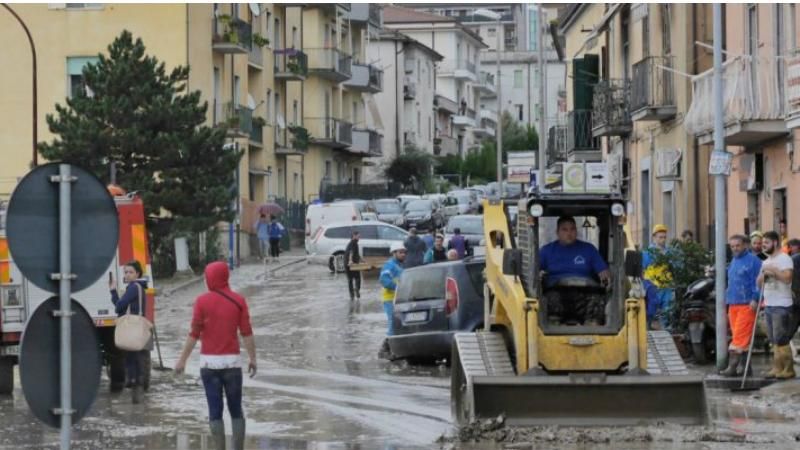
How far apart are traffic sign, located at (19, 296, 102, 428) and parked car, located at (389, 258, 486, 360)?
1401 cm

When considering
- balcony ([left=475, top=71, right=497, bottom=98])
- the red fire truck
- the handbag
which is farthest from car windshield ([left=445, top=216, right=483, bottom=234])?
balcony ([left=475, top=71, right=497, bottom=98])

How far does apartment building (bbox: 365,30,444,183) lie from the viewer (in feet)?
323

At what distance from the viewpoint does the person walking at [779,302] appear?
1970 cm

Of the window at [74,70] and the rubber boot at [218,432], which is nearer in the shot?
the rubber boot at [218,432]

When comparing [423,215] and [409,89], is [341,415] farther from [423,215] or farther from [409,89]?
[409,89]

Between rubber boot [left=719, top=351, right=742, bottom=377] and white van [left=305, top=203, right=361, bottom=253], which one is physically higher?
white van [left=305, top=203, right=361, bottom=253]

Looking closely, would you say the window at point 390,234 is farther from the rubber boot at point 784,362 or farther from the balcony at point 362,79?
the balcony at point 362,79

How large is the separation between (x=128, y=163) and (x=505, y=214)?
91.3 feet

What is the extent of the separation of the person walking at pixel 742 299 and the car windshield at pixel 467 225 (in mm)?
27344

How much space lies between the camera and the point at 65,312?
8.39m

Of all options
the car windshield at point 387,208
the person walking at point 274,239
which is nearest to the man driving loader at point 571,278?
the person walking at point 274,239

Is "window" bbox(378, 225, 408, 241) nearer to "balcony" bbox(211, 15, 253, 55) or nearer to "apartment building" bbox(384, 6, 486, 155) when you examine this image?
"balcony" bbox(211, 15, 253, 55)

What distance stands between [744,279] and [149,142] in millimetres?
24736

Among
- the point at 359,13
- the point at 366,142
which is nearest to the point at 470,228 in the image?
the point at 366,142
